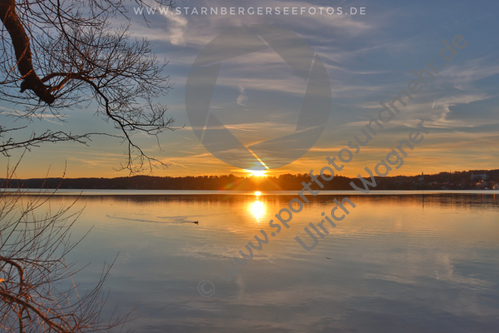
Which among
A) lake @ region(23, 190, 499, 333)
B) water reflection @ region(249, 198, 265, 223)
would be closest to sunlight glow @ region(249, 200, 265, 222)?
water reflection @ region(249, 198, 265, 223)

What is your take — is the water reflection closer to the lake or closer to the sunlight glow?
the sunlight glow

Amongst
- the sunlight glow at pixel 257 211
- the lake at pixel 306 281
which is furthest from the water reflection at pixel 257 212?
the lake at pixel 306 281

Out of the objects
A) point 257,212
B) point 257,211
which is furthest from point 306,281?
point 257,211

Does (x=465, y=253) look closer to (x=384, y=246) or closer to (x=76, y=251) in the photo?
(x=384, y=246)

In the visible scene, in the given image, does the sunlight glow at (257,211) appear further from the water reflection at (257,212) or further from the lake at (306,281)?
the lake at (306,281)

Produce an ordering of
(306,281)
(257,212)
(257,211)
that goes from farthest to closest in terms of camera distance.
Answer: (257,211), (257,212), (306,281)

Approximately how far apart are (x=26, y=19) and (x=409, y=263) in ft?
40.9

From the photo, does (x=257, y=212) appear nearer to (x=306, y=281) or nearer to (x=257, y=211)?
(x=257, y=211)

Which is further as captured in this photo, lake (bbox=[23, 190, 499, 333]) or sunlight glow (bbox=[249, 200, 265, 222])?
sunlight glow (bbox=[249, 200, 265, 222])

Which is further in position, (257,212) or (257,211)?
(257,211)

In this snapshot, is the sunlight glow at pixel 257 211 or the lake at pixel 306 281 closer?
the lake at pixel 306 281

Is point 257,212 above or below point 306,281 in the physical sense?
above

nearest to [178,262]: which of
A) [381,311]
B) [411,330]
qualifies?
[381,311]

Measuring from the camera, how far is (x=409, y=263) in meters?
12.2
